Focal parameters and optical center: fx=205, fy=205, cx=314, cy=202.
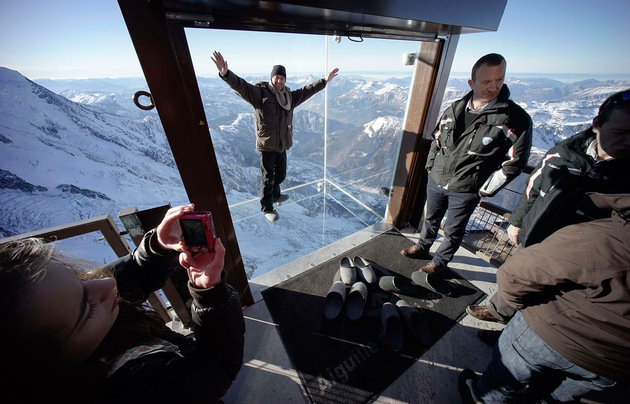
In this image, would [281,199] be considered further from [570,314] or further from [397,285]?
[570,314]

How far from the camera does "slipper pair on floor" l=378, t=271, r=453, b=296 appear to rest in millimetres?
2221

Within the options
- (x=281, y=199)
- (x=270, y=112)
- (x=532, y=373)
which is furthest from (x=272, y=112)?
(x=532, y=373)

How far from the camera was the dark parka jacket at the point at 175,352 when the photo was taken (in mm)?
591

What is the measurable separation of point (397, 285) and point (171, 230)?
2176 mm

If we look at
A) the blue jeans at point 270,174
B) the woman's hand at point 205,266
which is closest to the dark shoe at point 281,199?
the blue jeans at point 270,174

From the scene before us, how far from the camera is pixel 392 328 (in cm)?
188

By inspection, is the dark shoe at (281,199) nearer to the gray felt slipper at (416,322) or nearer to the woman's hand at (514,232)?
the gray felt slipper at (416,322)

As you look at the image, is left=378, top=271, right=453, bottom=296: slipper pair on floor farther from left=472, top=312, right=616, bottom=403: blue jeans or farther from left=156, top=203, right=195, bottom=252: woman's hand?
left=156, top=203, right=195, bottom=252: woman's hand

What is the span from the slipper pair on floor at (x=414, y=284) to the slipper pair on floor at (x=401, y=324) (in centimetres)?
20

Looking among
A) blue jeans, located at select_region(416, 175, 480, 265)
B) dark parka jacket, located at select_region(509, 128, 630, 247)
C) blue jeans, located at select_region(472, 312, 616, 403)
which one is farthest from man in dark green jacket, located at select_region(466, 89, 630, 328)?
blue jeans, located at select_region(472, 312, 616, 403)

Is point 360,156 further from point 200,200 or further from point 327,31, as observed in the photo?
point 200,200

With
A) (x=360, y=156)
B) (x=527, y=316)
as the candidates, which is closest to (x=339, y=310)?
(x=527, y=316)

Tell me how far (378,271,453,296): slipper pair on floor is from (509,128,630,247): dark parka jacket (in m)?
0.93

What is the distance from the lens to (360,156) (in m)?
6.77
